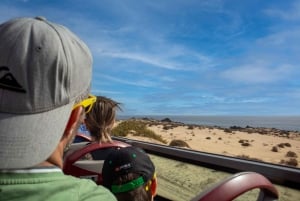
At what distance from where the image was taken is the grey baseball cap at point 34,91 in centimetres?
134

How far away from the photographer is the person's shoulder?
133 centimetres

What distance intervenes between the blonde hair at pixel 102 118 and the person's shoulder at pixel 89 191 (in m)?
2.37

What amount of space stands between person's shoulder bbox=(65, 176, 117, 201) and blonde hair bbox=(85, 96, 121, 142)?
237 cm

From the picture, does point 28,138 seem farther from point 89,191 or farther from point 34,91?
point 89,191

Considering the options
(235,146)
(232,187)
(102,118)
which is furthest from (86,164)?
(235,146)

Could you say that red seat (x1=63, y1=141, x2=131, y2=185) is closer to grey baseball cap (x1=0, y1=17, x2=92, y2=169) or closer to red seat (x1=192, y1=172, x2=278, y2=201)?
red seat (x1=192, y1=172, x2=278, y2=201)

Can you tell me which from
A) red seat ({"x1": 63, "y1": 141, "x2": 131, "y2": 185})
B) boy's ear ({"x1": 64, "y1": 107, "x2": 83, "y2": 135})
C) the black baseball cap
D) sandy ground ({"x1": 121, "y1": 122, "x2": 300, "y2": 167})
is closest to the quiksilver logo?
boy's ear ({"x1": 64, "y1": 107, "x2": 83, "y2": 135})

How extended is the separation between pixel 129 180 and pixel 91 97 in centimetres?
87

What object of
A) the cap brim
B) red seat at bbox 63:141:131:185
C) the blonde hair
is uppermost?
the blonde hair

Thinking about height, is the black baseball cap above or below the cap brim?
below

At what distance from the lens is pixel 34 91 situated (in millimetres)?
1348

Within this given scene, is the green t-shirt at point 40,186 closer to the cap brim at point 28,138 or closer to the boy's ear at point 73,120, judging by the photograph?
the cap brim at point 28,138

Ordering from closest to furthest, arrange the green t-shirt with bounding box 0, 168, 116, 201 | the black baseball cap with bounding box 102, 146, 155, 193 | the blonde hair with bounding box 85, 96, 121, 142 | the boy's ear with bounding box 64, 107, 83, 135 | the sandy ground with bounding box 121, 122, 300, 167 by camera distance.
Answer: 1. the green t-shirt with bounding box 0, 168, 116, 201
2. the boy's ear with bounding box 64, 107, 83, 135
3. the black baseball cap with bounding box 102, 146, 155, 193
4. the blonde hair with bounding box 85, 96, 121, 142
5. the sandy ground with bounding box 121, 122, 300, 167

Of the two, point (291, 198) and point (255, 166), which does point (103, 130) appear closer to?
point (255, 166)
